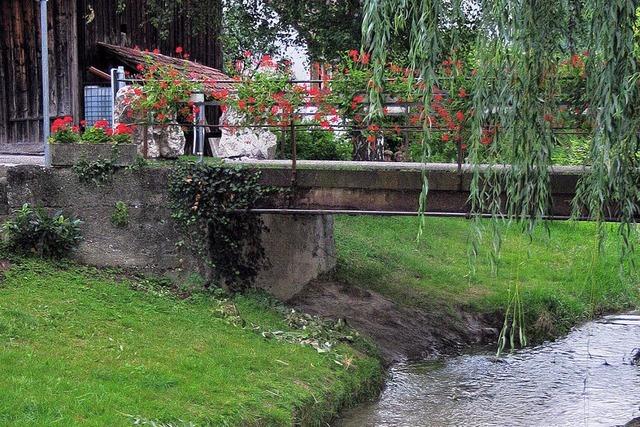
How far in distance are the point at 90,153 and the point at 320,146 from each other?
154 inches

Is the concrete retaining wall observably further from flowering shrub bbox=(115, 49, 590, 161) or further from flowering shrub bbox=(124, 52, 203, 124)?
flowering shrub bbox=(115, 49, 590, 161)

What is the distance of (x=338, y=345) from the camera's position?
12562 mm

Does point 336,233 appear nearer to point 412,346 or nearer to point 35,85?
point 412,346

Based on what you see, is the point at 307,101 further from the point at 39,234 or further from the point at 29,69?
the point at 29,69

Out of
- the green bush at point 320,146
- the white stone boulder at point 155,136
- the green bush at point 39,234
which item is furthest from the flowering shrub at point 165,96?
the green bush at point 320,146

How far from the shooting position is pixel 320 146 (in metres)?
15.3

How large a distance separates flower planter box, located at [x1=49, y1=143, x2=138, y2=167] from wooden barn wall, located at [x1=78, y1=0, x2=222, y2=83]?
520 centimetres

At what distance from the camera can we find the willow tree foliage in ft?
21.3

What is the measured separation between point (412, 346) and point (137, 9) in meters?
8.55

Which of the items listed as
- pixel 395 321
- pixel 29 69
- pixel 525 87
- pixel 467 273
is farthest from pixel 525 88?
pixel 29 69

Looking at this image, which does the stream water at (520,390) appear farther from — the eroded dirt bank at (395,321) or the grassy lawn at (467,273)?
the grassy lawn at (467,273)

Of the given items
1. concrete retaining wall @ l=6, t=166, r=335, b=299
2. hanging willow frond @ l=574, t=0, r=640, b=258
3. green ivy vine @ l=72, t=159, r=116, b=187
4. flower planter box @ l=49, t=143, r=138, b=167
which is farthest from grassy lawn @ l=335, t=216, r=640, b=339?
hanging willow frond @ l=574, t=0, r=640, b=258

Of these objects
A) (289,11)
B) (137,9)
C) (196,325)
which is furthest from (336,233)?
(196,325)

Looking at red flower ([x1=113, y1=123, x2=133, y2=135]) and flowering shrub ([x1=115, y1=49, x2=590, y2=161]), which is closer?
flowering shrub ([x1=115, y1=49, x2=590, y2=161])
